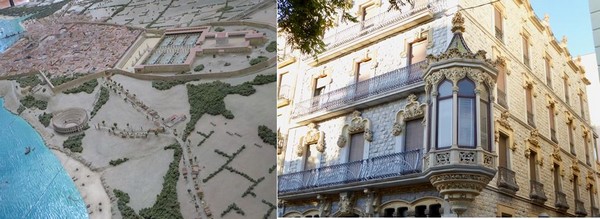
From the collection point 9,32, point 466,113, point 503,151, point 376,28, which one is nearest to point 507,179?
point 503,151

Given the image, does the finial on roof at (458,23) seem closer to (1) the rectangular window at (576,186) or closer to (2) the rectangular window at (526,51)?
(2) the rectangular window at (526,51)

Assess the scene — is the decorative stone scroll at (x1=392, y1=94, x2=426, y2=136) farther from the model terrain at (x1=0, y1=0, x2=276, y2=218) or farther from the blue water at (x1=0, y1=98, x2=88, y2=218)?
the blue water at (x1=0, y1=98, x2=88, y2=218)

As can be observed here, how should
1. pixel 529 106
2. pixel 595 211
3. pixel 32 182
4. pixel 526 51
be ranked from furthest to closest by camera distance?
pixel 32 182 → pixel 526 51 → pixel 529 106 → pixel 595 211

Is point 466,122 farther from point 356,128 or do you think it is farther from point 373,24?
point 373,24

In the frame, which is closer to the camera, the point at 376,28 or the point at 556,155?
the point at 556,155

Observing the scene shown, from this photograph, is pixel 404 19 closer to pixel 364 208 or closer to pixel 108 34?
pixel 364 208

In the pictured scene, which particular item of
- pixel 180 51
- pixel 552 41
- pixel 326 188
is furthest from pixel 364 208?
pixel 180 51

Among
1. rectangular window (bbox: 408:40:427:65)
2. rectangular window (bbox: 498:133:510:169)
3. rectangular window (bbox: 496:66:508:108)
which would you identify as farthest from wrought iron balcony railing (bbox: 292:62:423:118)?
rectangular window (bbox: 498:133:510:169)
